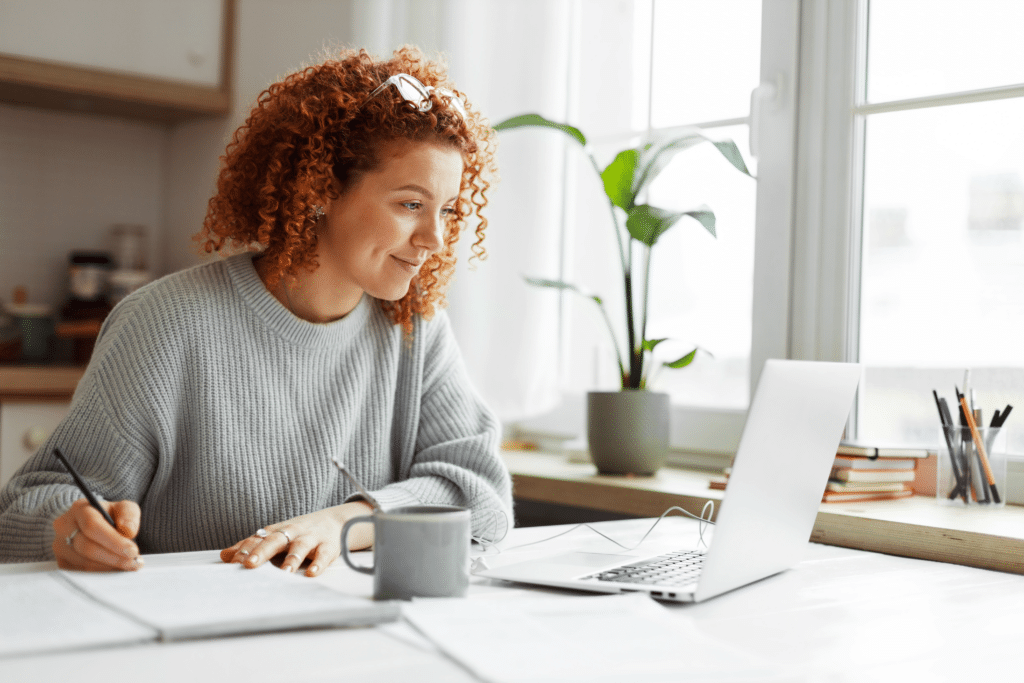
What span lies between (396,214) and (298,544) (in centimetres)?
47

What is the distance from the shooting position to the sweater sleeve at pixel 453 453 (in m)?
1.24

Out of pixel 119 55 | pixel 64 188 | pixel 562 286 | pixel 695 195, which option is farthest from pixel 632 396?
pixel 64 188

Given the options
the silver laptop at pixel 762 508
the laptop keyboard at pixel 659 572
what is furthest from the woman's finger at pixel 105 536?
the laptop keyboard at pixel 659 572

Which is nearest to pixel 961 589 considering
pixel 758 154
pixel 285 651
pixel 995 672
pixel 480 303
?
pixel 995 672

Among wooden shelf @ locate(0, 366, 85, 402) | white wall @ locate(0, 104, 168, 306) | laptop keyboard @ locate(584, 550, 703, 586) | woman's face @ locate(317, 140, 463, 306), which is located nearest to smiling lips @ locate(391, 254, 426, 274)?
woman's face @ locate(317, 140, 463, 306)

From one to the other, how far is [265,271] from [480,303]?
33.2 inches

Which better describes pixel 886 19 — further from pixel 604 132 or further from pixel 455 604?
pixel 455 604

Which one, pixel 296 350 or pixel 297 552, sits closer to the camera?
pixel 297 552

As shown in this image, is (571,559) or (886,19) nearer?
(571,559)

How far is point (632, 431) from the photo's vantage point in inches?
69.4

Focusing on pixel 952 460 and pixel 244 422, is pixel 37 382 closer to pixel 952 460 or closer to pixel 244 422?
pixel 244 422

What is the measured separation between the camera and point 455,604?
841mm

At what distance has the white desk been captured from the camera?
0.68 m

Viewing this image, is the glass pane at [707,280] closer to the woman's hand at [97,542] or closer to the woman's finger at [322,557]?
the woman's finger at [322,557]
